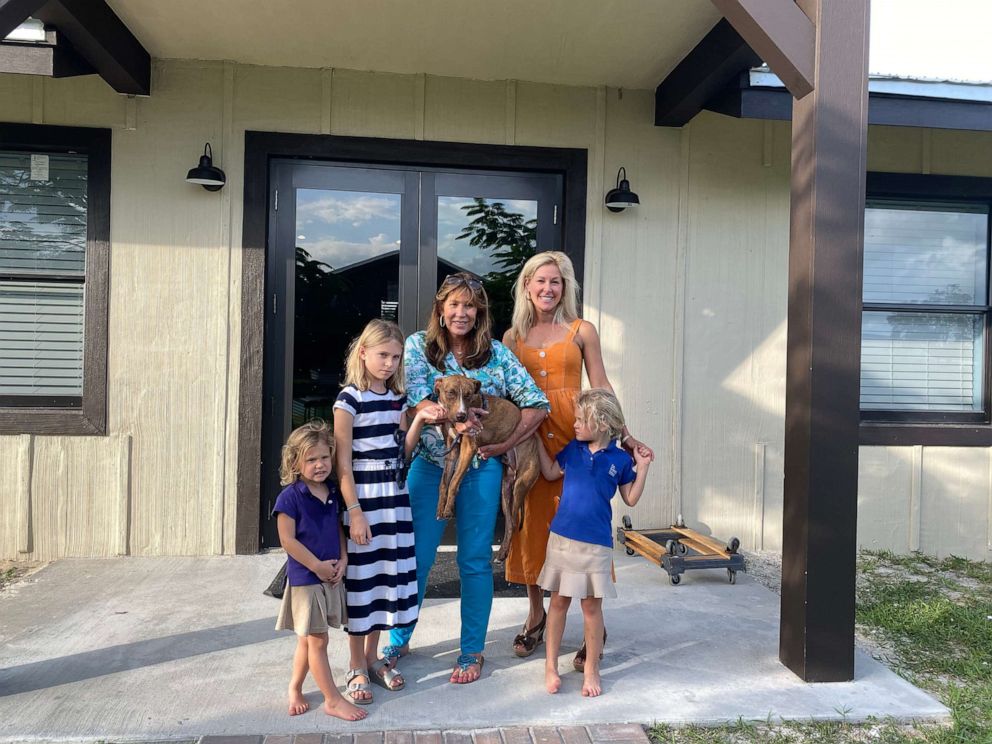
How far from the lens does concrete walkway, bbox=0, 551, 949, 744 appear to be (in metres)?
2.47

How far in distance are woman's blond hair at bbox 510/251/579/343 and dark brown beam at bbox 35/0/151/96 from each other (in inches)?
100

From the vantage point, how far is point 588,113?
480 centimetres

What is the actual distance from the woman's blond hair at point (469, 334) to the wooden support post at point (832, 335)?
1.26m

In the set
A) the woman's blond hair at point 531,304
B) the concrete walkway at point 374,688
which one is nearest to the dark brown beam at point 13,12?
the woman's blond hair at point 531,304

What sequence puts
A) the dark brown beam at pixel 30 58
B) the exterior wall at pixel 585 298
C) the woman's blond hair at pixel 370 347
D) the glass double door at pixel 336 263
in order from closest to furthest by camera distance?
the woman's blond hair at pixel 370 347 < the dark brown beam at pixel 30 58 < the exterior wall at pixel 585 298 < the glass double door at pixel 336 263

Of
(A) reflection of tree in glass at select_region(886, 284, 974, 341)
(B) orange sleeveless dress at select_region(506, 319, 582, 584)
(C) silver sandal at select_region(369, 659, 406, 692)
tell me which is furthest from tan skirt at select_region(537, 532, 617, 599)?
(A) reflection of tree in glass at select_region(886, 284, 974, 341)

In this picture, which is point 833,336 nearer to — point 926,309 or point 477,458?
point 477,458

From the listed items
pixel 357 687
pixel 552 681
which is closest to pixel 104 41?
pixel 357 687

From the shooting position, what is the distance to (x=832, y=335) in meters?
2.85

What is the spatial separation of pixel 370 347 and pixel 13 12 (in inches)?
65.2

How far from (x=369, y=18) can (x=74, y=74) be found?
1623 mm

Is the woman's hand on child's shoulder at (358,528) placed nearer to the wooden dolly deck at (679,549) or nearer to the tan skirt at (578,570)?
the tan skirt at (578,570)

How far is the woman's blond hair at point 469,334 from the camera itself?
276 cm

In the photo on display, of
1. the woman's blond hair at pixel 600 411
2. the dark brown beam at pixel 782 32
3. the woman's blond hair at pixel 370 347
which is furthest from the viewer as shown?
the dark brown beam at pixel 782 32
